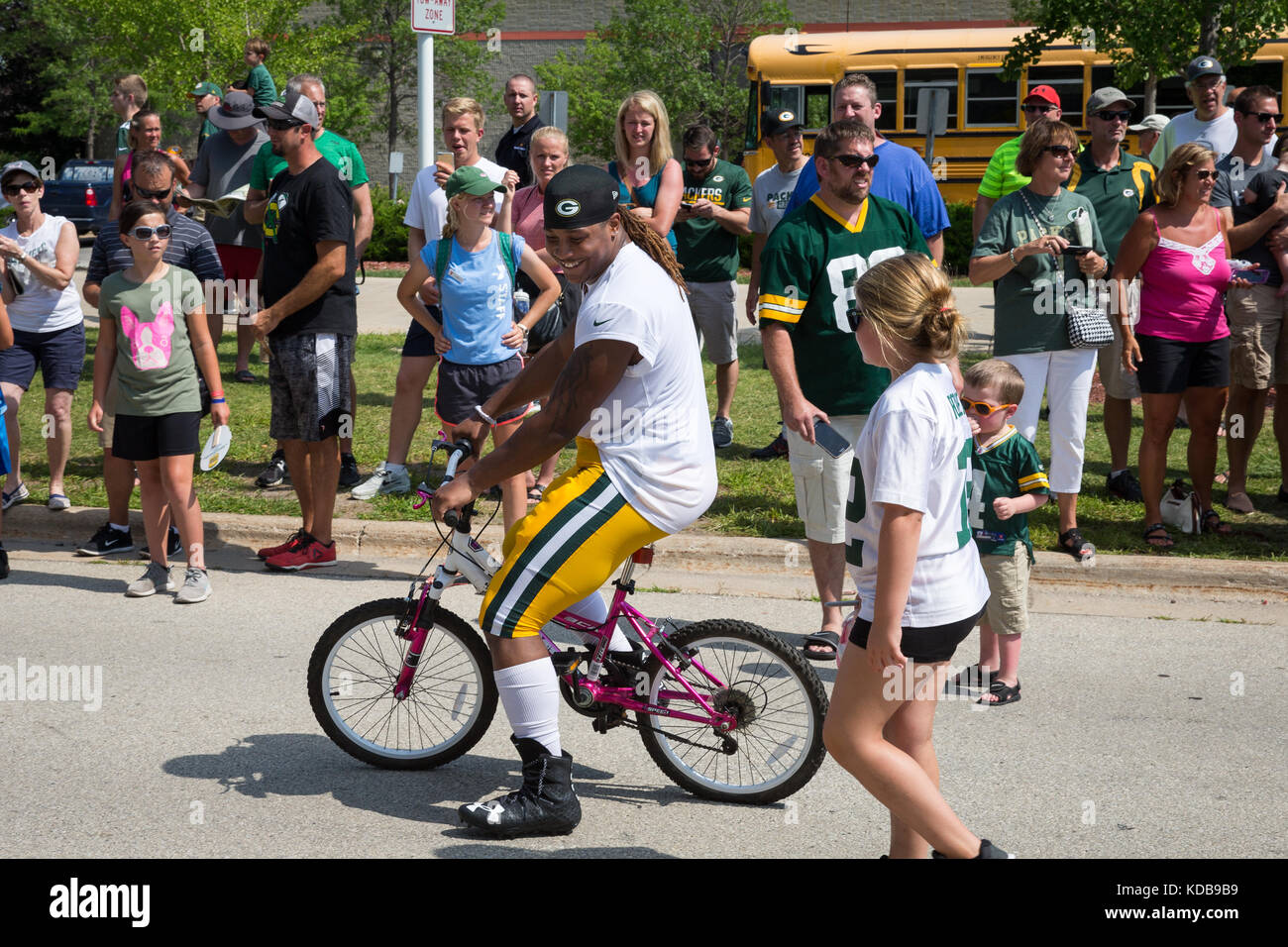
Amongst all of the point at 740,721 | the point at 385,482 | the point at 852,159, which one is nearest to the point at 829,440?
the point at 852,159

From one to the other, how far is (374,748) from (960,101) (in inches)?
840

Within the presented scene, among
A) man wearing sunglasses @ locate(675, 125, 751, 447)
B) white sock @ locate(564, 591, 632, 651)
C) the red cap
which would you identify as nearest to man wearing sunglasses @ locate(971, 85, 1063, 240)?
the red cap

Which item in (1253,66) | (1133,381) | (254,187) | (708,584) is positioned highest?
(1253,66)

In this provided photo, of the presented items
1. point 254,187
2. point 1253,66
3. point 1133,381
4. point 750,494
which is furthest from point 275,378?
point 1253,66

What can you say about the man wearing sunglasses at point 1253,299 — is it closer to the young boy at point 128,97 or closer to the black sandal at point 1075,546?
the black sandal at point 1075,546

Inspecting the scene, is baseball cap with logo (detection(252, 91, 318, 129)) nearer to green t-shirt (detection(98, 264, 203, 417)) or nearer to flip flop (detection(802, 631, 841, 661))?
green t-shirt (detection(98, 264, 203, 417))

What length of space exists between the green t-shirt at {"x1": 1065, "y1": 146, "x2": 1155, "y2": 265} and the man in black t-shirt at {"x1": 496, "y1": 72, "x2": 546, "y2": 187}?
366 centimetres

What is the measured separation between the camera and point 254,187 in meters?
8.75

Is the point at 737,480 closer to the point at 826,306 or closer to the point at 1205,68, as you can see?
the point at 826,306

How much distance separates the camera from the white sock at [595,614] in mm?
4516

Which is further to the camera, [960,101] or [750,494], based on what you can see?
[960,101]

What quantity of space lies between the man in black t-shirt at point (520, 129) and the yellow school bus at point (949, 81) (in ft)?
46.4
